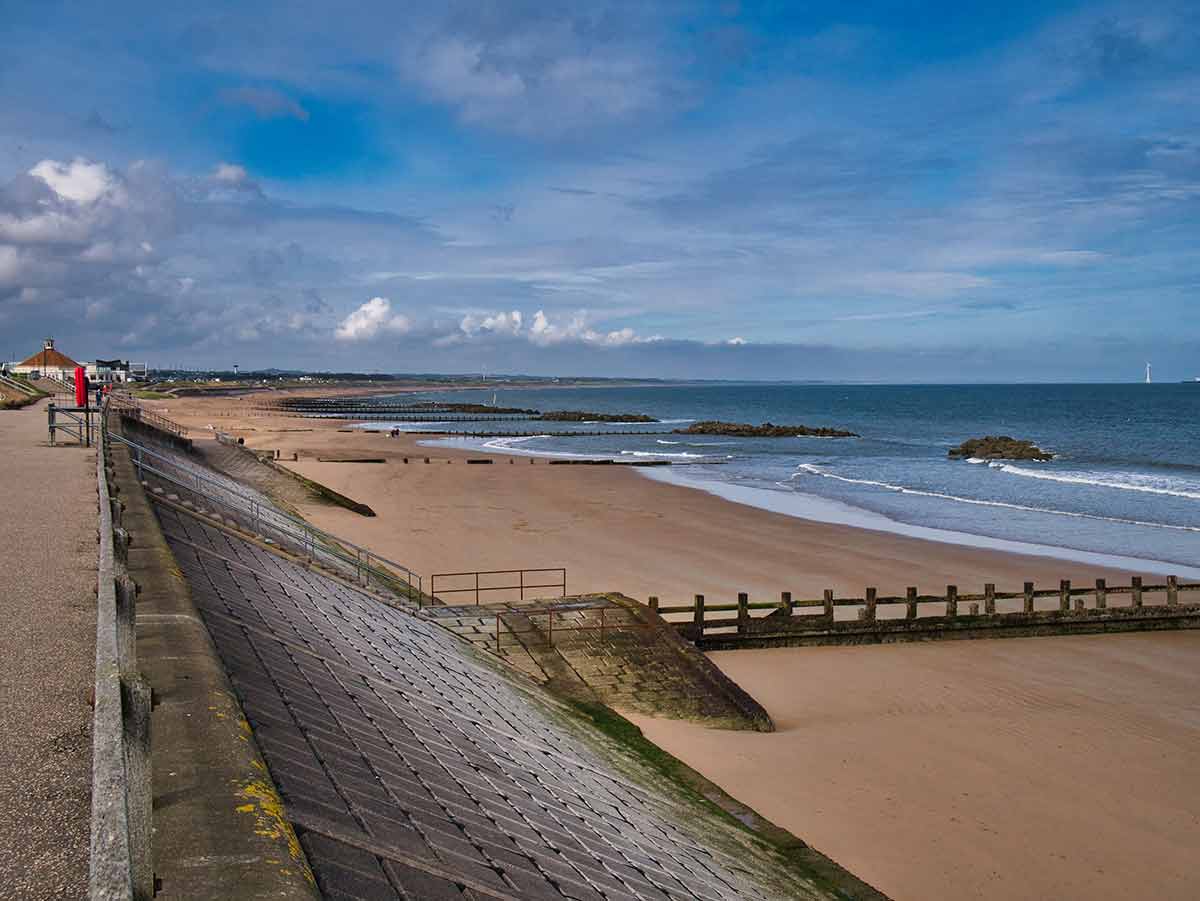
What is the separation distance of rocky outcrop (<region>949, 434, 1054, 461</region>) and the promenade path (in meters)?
65.0

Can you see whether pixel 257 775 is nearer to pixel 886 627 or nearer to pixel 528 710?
pixel 528 710

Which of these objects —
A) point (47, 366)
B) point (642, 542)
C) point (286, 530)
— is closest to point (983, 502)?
point (642, 542)

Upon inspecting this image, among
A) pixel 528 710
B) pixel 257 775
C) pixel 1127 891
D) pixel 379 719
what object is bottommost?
pixel 1127 891

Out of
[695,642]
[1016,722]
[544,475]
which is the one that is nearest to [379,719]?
[695,642]

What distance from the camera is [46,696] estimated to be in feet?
20.2

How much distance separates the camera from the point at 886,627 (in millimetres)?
18875

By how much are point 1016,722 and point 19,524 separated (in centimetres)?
1521

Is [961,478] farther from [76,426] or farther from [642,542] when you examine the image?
[76,426]

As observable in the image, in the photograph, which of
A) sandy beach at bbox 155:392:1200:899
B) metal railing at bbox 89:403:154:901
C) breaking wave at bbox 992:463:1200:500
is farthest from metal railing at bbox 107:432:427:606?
breaking wave at bbox 992:463:1200:500

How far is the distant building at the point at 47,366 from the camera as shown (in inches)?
3738

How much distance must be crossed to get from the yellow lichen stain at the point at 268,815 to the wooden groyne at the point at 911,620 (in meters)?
13.2

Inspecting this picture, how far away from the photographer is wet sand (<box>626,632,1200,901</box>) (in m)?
10.3

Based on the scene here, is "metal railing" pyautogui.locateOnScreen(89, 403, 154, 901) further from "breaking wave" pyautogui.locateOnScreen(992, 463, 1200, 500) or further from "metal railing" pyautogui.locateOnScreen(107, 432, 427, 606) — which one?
"breaking wave" pyautogui.locateOnScreen(992, 463, 1200, 500)

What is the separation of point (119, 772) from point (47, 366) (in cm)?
11243
